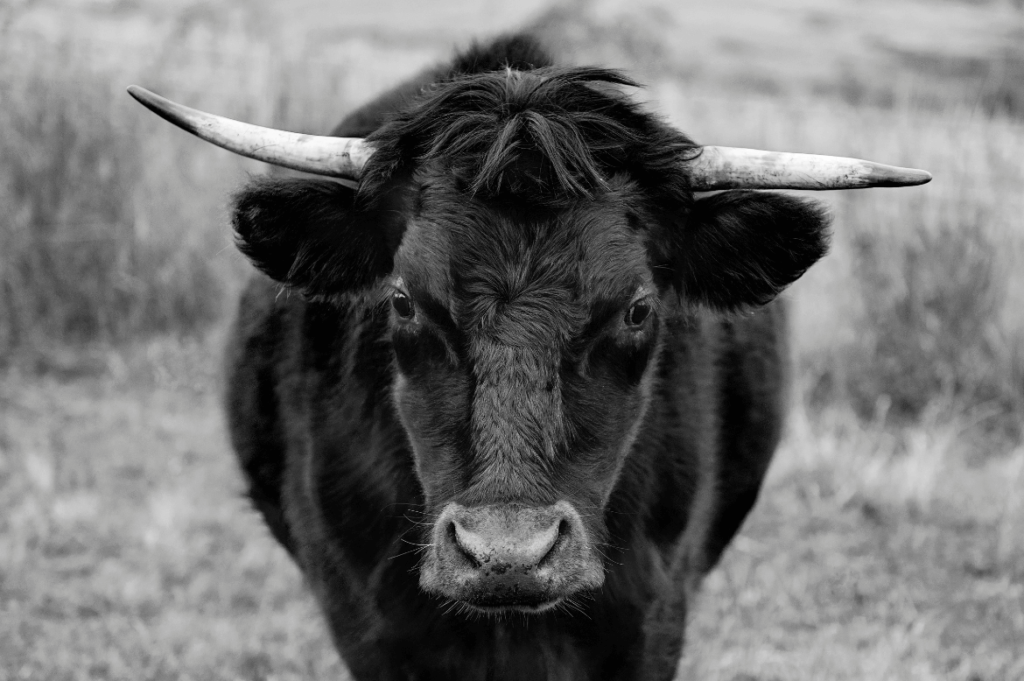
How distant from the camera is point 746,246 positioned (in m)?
3.26

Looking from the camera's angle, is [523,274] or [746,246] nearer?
[523,274]

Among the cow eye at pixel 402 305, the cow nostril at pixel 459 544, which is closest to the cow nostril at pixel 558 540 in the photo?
the cow nostril at pixel 459 544

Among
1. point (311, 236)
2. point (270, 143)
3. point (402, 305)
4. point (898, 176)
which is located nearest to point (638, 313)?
point (402, 305)

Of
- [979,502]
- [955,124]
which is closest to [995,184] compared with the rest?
[955,124]

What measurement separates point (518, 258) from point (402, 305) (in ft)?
1.20

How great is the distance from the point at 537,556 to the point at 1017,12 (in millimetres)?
13908

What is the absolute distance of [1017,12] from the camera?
14102 mm

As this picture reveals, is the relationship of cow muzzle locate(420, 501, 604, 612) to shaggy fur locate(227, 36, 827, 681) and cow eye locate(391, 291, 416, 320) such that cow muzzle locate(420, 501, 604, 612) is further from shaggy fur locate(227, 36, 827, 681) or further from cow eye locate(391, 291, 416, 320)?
cow eye locate(391, 291, 416, 320)

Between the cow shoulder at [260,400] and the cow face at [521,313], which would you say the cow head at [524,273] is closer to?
the cow face at [521,313]

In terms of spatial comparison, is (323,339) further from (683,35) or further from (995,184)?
(683,35)

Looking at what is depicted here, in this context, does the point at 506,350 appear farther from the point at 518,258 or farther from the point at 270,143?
the point at 270,143

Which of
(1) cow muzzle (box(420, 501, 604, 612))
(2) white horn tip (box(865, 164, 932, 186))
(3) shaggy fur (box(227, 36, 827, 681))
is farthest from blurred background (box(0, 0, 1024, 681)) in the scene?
(2) white horn tip (box(865, 164, 932, 186))

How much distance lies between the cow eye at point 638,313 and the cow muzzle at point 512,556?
0.57 metres

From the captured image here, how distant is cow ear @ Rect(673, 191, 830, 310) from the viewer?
3.16 metres
